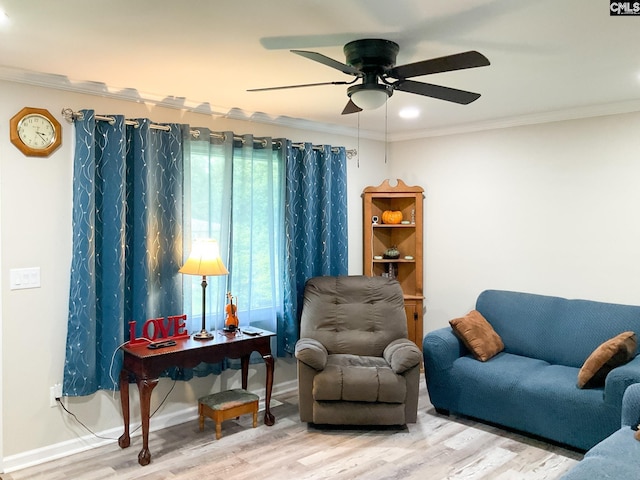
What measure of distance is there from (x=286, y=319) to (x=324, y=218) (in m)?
0.97

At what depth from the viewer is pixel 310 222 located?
4609 mm

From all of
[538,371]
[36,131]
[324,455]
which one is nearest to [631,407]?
[538,371]

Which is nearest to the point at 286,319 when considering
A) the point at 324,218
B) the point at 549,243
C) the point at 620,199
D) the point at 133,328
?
the point at 324,218

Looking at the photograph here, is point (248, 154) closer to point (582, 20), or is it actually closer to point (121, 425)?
point (121, 425)

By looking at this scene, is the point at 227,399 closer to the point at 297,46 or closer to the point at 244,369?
the point at 244,369

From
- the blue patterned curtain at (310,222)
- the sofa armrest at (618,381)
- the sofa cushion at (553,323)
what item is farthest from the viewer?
the blue patterned curtain at (310,222)

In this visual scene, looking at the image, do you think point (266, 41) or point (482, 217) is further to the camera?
point (482, 217)

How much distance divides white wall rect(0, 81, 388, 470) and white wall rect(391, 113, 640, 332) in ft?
10.0

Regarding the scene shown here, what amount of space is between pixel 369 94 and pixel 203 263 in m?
1.73

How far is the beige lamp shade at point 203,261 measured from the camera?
3605 mm

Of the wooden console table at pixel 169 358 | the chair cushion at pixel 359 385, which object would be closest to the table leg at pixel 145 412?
the wooden console table at pixel 169 358

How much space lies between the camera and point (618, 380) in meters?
3.12

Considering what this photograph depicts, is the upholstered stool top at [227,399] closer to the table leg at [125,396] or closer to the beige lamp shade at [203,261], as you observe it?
the table leg at [125,396]

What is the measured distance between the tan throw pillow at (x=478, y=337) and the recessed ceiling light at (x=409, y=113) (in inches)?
68.0
